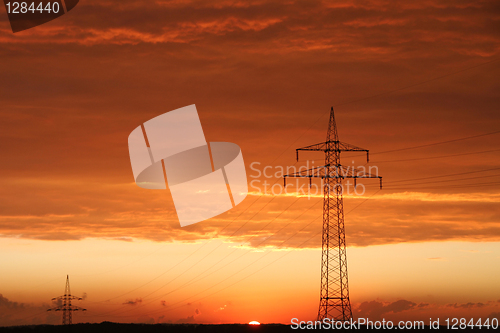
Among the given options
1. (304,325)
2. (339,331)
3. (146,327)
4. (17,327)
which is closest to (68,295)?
(17,327)

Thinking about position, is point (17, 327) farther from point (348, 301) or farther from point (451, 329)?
point (451, 329)

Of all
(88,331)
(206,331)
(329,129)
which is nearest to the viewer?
(329,129)

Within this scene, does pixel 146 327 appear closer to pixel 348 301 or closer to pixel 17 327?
pixel 17 327

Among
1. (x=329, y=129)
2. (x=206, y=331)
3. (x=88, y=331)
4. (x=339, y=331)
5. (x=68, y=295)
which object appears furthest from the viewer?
(x=68, y=295)

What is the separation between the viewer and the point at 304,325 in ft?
256

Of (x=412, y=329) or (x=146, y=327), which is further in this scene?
(x=146, y=327)

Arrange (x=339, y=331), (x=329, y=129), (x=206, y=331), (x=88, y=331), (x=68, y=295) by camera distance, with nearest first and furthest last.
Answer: (x=339, y=331) → (x=329, y=129) → (x=206, y=331) → (x=88, y=331) → (x=68, y=295)

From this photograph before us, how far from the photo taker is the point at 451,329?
280 feet

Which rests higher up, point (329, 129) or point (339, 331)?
point (329, 129)

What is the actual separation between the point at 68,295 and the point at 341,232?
73049mm

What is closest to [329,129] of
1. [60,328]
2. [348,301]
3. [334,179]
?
[334,179]

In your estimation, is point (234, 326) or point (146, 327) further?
point (146, 327)

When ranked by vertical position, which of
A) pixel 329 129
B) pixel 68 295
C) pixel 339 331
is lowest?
pixel 339 331

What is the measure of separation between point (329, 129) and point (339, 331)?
2425cm
